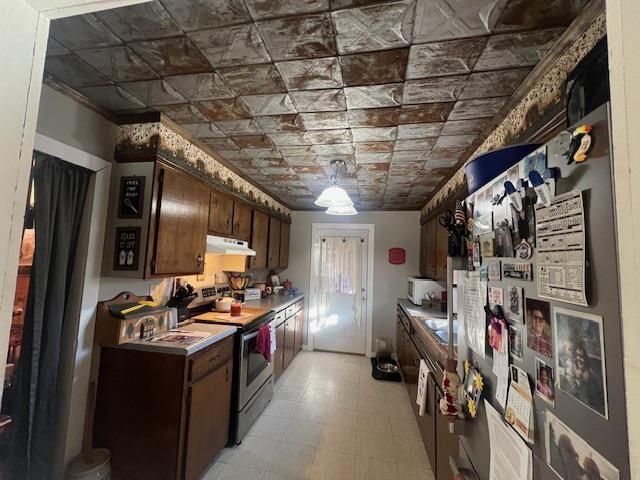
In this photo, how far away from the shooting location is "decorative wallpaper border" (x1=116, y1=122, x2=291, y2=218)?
1825 mm

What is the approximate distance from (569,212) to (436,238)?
2.72m

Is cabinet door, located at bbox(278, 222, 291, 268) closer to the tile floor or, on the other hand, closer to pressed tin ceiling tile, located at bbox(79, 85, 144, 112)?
the tile floor

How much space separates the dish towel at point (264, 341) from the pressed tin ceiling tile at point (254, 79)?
195 centimetres

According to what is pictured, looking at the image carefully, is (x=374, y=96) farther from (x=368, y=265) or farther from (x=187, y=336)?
(x=368, y=265)

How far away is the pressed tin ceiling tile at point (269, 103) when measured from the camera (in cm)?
157

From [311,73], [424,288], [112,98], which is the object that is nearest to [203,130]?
[112,98]

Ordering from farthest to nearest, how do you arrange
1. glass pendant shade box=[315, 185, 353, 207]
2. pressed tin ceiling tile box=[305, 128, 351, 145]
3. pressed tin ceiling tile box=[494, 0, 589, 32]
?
glass pendant shade box=[315, 185, 353, 207], pressed tin ceiling tile box=[305, 128, 351, 145], pressed tin ceiling tile box=[494, 0, 589, 32]

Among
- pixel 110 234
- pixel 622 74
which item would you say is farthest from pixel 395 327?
pixel 622 74

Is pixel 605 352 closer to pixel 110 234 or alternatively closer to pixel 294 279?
pixel 110 234

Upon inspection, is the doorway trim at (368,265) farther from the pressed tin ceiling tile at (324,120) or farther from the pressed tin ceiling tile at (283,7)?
the pressed tin ceiling tile at (283,7)

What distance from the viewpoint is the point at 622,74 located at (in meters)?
0.37

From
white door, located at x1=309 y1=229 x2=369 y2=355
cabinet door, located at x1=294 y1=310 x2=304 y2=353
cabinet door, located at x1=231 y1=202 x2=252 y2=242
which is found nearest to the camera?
cabinet door, located at x1=231 y1=202 x2=252 y2=242

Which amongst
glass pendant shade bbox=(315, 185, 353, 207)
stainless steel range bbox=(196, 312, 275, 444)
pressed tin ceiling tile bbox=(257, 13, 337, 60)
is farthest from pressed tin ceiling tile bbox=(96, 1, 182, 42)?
stainless steel range bbox=(196, 312, 275, 444)

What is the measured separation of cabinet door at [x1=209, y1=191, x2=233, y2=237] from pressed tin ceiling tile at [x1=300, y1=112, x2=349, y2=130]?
1114 millimetres
